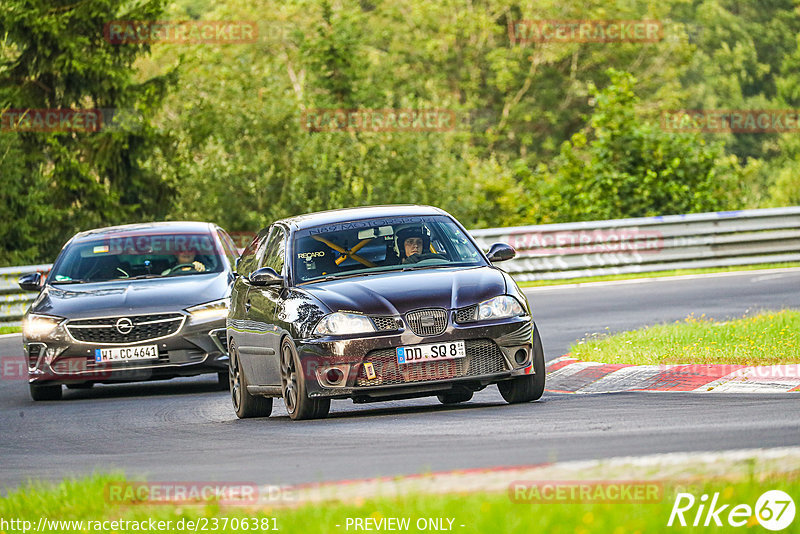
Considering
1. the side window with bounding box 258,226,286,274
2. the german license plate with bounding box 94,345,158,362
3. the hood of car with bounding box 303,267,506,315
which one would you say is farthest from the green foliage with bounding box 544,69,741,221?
the hood of car with bounding box 303,267,506,315

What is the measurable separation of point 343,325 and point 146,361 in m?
4.18

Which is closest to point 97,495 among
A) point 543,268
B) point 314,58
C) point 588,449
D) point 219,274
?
point 588,449

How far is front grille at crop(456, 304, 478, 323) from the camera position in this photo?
1037 cm

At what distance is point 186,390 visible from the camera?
48.6 ft

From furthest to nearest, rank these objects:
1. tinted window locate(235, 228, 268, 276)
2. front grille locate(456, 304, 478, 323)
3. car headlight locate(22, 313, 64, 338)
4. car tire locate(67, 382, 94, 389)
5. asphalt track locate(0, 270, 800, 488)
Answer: car tire locate(67, 382, 94, 389), car headlight locate(22, 313, 64, 338), tinted window locate(235, 228, 268, 276), front grille locate(456, 304, 478, 323), asphalt track locate(0, 270, 800, 488)

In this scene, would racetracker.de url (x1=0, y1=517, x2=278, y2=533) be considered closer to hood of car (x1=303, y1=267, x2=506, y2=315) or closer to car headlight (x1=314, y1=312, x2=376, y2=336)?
car headlight (x1=314, y1=312, x2=376, y2=336)

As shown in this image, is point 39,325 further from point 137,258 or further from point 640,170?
point 640,170

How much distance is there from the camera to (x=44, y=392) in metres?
14.5

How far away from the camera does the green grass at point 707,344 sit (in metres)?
12.0

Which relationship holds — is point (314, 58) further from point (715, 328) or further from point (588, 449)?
point (588, 449)

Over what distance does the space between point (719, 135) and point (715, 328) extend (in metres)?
63.8

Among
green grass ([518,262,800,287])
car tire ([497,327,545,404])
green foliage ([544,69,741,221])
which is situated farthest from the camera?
green foliage ([544,69,741,221])

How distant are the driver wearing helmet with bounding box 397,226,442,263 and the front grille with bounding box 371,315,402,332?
1.11 metres

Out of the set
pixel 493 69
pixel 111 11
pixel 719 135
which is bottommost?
pixel 719 135
